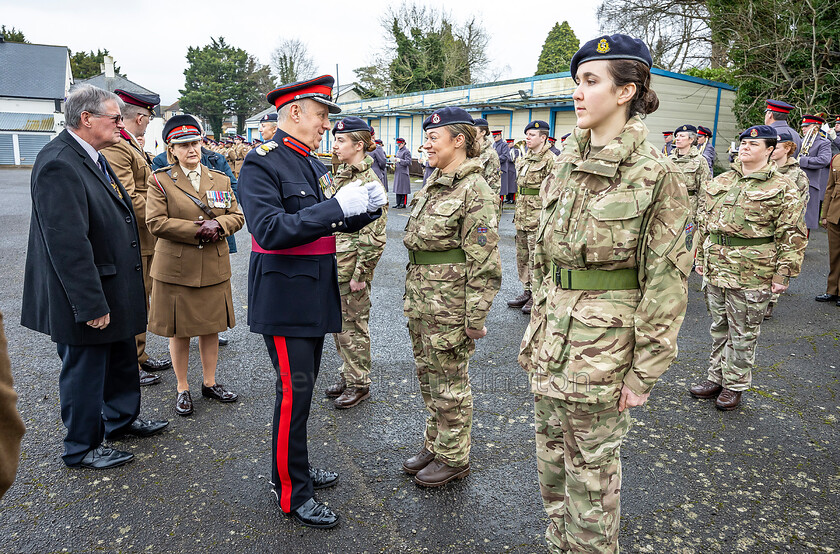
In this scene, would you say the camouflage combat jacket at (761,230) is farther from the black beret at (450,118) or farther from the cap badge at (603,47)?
the cap badge at (603,47)

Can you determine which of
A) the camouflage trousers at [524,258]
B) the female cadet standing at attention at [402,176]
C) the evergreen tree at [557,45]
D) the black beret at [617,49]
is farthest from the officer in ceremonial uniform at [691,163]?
the evergreen tree at [557,45]

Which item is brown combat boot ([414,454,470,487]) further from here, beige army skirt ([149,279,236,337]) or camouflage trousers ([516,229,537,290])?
camouflage trousers ([516,229,537,290])

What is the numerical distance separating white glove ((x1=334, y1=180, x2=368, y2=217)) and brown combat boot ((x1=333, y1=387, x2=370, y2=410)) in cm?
206

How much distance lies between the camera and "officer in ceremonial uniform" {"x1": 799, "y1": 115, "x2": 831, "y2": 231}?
373 inches

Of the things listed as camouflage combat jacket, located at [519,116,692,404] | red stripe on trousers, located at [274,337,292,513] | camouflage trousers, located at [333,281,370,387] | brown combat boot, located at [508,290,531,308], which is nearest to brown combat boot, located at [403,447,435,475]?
red stripe on trousers, located at [274,337,292,513]

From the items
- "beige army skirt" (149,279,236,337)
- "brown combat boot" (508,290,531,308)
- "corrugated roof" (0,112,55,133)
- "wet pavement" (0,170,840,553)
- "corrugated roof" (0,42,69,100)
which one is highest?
"corrugated roof" (0,42,69,100)

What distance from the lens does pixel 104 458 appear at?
340 centimetres

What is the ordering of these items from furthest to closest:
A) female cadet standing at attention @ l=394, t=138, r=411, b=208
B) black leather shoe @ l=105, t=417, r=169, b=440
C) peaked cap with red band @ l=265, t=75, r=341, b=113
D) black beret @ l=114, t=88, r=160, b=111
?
female cadet standing at attention @ l=394, t=138, r=411, b=208 → black beret @ l=114, t=88, r=160, b=111 → black leather shoe @ l=105, t=417, r=169, b=440 → peaked cap with red band @ l=265, t=75, r=341, b=113

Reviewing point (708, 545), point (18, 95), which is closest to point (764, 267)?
point (708, 545)

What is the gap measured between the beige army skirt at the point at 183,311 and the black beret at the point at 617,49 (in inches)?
127

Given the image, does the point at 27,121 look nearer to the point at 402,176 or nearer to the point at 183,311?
the point at 402,176

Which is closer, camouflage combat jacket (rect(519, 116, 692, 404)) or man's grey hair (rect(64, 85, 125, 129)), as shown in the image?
camouflage combat jacket (rect(519, 116, 692, 404))

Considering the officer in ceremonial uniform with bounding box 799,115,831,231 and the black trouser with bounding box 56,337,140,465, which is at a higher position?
the officer in ceremonial uniform with bounding box 799,115,831,231

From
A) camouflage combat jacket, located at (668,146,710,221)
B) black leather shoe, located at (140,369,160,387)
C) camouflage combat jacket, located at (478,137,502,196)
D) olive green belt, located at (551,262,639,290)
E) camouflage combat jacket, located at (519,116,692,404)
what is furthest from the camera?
camouflage combat jacket, located at (478,137,502,196)
